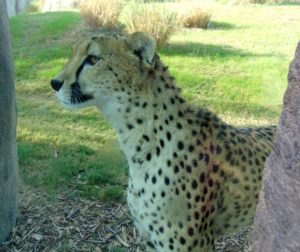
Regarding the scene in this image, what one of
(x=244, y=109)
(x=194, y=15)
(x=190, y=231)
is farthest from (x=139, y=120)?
(x=194, y=15)

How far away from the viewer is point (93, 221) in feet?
12.2

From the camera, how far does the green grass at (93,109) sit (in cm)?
438

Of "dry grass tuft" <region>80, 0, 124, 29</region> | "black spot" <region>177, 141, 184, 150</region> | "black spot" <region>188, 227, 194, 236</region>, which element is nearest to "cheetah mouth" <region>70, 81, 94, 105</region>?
"black spot" <region>177, 141, 184, 150</region>

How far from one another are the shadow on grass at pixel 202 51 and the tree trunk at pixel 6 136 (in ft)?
14.8

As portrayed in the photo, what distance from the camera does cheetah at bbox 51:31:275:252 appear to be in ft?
8.21

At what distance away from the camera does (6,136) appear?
3.40m

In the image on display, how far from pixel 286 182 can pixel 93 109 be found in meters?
4.36

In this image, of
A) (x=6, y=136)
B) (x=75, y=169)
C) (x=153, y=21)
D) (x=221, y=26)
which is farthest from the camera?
(x=221, y=26)

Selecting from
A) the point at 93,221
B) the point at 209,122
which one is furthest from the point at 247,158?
the point at 93,221

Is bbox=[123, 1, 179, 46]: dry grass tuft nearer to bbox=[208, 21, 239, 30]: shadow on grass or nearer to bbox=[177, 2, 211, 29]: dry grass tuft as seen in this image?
bbox=[177, 2, 211, 29]: dry grass tuft

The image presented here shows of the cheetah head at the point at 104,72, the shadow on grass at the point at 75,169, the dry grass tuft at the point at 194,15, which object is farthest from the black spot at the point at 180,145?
the dry grass tuft at the point at 194,15

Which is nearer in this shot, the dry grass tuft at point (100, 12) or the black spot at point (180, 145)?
the black spot at point (180, 145)

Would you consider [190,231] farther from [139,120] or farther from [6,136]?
[6,136]

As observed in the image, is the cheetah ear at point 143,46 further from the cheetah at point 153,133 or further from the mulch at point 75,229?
the mulch at point 75,229
